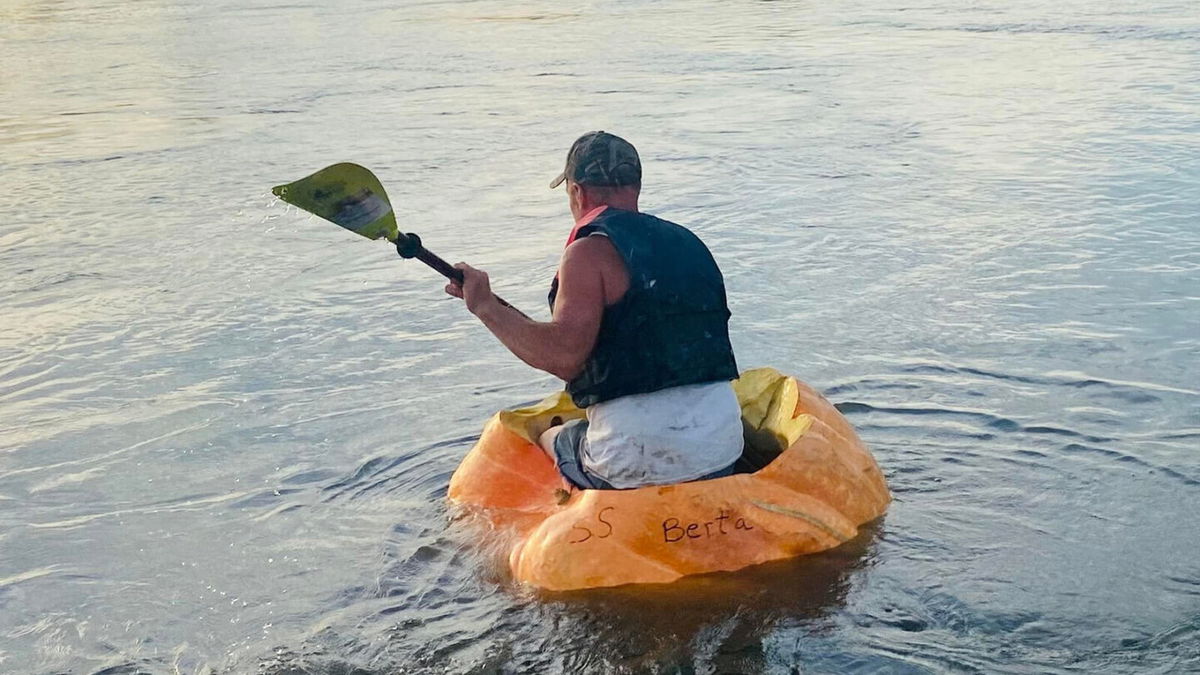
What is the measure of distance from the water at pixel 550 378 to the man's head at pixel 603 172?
124cm

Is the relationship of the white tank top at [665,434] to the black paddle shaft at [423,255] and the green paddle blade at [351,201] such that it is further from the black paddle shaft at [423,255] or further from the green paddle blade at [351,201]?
the green paddle blade at [351,201]

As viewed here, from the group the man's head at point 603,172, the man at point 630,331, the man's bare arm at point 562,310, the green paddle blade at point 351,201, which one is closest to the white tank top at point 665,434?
the man at point 630,331

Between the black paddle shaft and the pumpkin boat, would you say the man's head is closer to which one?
the black paddle shaft

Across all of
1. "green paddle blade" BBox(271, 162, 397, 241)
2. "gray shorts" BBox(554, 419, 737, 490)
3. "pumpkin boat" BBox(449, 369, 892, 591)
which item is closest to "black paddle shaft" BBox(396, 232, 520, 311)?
"green paddle blade" BBox(271, 162, 397, 241)

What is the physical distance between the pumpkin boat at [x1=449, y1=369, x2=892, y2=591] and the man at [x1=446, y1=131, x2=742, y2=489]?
0.14 meters

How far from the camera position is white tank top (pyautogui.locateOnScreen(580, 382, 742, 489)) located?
15.1ft

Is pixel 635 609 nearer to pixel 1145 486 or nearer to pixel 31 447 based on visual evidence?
pixel 1145 486

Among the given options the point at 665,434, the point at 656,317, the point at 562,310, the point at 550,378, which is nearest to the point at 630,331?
the point at 656,317

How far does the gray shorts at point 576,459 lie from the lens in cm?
479

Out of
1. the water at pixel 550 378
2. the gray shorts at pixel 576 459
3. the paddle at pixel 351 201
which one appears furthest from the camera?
the gray shorts at pixel 576 459

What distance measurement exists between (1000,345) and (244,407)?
354 centimetres

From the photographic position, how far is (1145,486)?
5.21m

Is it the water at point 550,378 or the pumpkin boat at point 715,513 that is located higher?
the pumpkin boat at point 715,513

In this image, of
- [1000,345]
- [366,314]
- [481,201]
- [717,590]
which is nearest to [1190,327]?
[1000,345]
